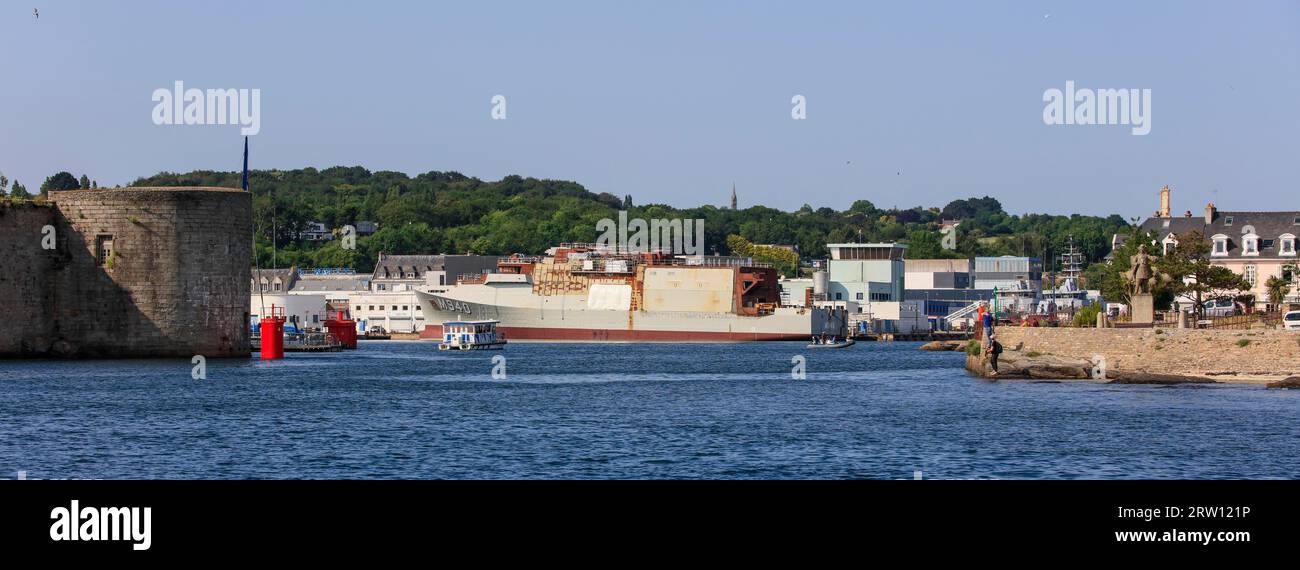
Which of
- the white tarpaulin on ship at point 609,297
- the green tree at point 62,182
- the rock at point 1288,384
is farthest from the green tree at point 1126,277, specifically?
the green tree at point 62,182

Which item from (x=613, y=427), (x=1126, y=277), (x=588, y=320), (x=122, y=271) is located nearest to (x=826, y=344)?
(x=588, y=320)

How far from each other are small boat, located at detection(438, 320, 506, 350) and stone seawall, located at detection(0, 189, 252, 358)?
3537 centimetres

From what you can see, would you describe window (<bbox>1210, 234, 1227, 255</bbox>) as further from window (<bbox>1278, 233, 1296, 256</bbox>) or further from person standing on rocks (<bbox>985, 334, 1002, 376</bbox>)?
person standing on rocks (<bbox>985, 334, 1002, 376</bbox>)

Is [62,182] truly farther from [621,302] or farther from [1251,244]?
[1251,244]

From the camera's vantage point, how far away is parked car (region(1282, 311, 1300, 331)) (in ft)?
144

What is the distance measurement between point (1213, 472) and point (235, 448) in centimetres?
1637

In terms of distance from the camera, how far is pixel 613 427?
1223 inches

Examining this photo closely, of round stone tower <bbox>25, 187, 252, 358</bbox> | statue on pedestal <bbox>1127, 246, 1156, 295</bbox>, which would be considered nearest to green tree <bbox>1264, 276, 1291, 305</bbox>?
statue on pedestal <bbox>1127, 246, 1156, 295</bbox>

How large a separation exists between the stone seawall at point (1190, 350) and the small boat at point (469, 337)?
46.9 meters

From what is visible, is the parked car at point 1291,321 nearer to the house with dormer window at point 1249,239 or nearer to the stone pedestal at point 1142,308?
the stone pedestal at point 1142,308

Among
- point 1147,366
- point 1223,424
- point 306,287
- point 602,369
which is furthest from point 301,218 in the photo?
point 1223,424

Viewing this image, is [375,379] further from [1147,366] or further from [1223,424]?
[1223,424]

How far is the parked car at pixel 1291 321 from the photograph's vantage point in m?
43.9

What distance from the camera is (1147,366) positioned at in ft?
145
